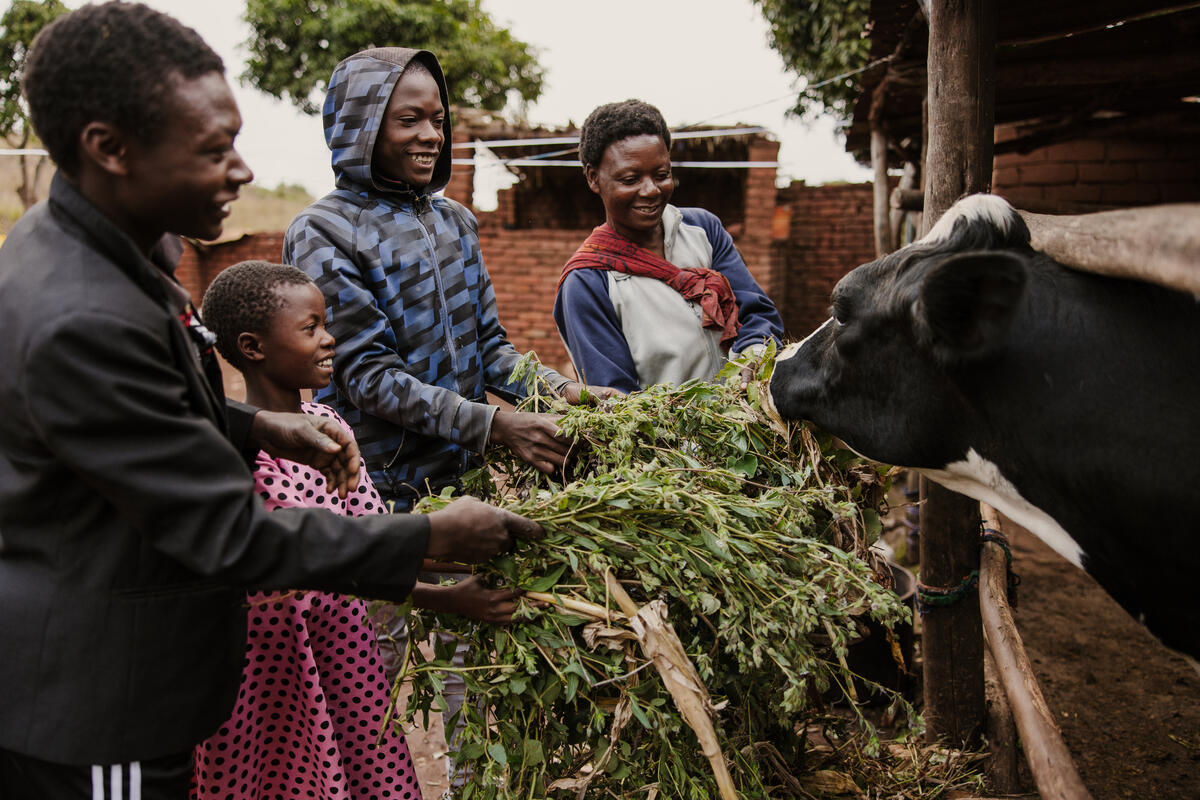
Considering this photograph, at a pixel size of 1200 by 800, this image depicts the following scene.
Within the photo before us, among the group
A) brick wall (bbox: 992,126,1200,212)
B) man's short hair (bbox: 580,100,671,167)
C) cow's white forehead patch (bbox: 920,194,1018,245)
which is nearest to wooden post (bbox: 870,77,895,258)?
brick wall (bbox: 992,126,1200,212)

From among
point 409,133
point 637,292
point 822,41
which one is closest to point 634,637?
point 637,292

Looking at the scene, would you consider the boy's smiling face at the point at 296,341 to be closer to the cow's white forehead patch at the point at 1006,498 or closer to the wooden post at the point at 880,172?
the cow's white forehead patch at the point at 1006,498

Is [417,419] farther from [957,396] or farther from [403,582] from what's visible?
[957,396]

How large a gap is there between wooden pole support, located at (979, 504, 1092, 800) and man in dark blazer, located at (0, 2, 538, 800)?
1.37 metres

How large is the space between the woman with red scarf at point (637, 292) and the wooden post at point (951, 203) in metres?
0.70

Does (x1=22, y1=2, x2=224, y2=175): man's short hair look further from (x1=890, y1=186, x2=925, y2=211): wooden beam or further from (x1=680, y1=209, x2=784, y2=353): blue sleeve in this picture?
(x1=890, y1=186, x2=925, y2=211): wooden beam

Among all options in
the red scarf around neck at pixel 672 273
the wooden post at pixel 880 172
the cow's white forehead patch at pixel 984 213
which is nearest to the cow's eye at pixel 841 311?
the cow's white forehead patch at pixel 984 213

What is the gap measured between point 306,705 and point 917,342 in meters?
1.53

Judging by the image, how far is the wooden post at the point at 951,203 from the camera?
2471mm

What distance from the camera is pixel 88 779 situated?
1.40 meters

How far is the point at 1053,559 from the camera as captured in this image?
18.7ft

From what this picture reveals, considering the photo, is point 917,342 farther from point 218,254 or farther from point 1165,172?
point 218,254

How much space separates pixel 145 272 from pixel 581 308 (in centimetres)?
148

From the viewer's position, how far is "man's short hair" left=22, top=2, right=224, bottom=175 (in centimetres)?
120
